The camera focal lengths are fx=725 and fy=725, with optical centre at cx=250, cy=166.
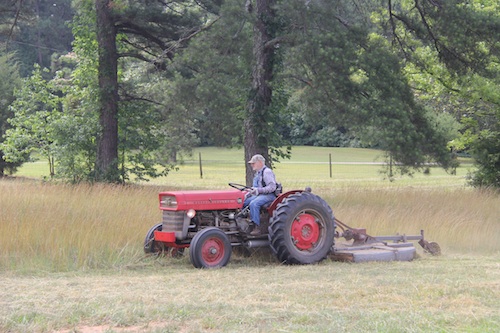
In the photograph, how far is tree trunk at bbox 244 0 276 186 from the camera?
18422 mm

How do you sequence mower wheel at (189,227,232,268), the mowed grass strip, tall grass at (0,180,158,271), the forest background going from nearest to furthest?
1. the mowed grass strip
2. mower wheel at (189,227,232,268)
3. tall grass at (0,180,158,271)
4. the forest background

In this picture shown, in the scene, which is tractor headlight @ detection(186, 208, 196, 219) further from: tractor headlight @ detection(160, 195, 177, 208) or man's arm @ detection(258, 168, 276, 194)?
man's arm @ detection(258, 168, 276, 194)

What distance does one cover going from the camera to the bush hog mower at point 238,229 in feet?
32.7

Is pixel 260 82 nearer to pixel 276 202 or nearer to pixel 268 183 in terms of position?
pixel 268 183

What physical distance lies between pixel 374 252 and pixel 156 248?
10.4 feet

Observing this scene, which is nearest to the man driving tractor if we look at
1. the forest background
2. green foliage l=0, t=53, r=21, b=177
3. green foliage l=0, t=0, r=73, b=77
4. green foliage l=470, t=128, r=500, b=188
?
the forest background

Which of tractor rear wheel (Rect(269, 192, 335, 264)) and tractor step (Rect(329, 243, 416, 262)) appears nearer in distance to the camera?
tractor rear wheel (Rect(269, 192, 335, 264))

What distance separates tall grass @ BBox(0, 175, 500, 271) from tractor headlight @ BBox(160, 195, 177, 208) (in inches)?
32.9

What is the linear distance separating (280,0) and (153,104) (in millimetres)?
8822

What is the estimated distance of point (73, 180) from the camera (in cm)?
2372

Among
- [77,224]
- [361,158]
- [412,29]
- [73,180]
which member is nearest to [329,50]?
[412,29]

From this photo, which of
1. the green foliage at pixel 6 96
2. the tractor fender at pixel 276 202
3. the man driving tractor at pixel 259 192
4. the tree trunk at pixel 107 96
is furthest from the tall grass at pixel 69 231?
the green foliage at pixel 6 96

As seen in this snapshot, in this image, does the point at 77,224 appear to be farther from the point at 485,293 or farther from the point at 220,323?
the point at 485,293

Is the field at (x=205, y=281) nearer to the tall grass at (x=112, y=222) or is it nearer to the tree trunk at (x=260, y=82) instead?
the tall grass at (x=112, y=222)
